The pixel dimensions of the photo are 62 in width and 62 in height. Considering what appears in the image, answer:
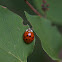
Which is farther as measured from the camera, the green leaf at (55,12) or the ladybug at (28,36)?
the green leaf at (55,12)

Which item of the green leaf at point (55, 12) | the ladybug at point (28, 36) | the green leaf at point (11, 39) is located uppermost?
the green leaf at point (11, 39)

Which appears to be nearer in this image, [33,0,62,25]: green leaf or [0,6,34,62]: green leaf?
[0,6,34,62]: green leaf

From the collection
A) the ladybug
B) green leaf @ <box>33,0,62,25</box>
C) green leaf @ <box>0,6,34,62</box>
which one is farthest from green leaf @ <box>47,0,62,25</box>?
green leaf @ <box>0,6,34,62</box>

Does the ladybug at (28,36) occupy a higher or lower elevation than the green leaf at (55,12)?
higher

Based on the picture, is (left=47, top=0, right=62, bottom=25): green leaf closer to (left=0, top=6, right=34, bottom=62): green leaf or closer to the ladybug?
the ladybug

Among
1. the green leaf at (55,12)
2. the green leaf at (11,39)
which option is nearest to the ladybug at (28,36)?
the green leaf at (11,39)

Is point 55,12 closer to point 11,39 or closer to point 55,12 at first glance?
point 55,12

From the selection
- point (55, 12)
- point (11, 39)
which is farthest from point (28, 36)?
point (55, 12)

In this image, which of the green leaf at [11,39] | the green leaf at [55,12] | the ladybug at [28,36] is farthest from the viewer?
the green leaf at [55,12]

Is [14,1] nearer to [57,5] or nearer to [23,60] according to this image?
[57,5]

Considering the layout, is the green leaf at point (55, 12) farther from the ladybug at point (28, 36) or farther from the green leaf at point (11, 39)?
the green leaf at point (11, 39)
